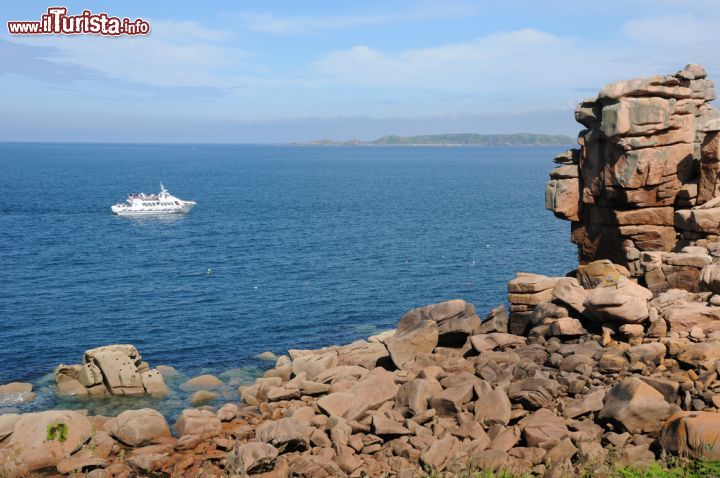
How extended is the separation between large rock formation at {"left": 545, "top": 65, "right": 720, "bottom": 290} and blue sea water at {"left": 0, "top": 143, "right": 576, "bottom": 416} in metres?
18.9

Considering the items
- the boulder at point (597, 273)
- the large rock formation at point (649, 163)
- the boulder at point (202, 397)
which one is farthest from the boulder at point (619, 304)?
the boulder at point (202, 397)

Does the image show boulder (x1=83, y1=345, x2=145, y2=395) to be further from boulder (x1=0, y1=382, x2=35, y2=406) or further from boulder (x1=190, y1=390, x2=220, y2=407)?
boulder (x1=0, y1=382, x2=35, y2=406)

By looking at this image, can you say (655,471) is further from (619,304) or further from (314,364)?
(314,364)

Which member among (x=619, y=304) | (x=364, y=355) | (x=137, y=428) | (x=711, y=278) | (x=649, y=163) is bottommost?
(x=137, y=428)

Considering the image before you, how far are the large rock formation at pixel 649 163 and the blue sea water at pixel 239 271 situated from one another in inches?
745

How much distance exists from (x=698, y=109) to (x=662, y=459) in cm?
2825

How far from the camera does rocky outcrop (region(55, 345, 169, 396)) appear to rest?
39438 millimetres

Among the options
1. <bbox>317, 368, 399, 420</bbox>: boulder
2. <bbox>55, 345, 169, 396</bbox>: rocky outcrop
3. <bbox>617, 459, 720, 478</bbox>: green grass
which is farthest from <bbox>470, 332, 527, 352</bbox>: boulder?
<bbox>55, 345, 169, 396</bbox>: rocky outcrop

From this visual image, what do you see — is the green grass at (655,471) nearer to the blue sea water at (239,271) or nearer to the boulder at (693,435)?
the boulder at (693,435)

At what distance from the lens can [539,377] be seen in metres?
26.0

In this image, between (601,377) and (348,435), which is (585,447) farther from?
(348,435)

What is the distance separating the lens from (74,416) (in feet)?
95.3

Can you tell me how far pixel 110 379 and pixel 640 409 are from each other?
2940 centimetres

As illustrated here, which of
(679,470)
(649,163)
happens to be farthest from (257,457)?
(649,163)
